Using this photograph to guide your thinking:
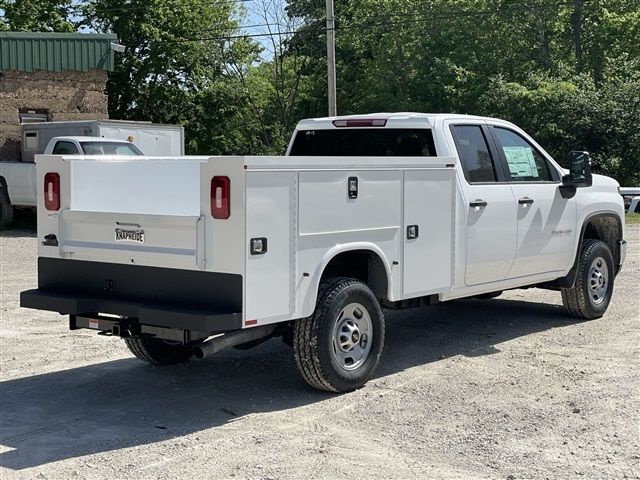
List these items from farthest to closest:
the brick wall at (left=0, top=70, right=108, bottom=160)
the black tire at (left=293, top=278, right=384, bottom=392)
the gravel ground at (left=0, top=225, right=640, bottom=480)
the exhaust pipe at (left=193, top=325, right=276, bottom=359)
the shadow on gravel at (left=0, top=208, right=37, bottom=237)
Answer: the brick wall at (left=0, top=70, right=108, bottom=160) < the shadow on gravel at (left=0, top=208, right=37, bottom=237) < the black tire at (left=293, top=278, right=384, bottom=392) < the exhaust pipe at (left=193, top=325, right=276, bottom=359) < the gravel ground at (left=0, top=225, right=640, bottom=480)

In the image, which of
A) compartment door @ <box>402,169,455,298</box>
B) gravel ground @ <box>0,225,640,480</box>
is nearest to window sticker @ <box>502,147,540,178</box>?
compartment door @ <box>402,169,455,298</box>

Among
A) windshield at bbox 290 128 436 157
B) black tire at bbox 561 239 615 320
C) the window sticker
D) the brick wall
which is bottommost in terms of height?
black tire at bbox 561 239 615 320

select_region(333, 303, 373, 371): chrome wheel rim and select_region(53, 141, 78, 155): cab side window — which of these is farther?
select_region(53, 141, 78, 155): cab side window

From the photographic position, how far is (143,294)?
6.67 m

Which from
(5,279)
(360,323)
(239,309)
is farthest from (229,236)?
(5,279)

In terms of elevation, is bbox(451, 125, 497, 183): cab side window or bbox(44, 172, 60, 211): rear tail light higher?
bbox(451, 125, 497, 183): cab side window

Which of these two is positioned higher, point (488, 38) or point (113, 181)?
point (488, 38)

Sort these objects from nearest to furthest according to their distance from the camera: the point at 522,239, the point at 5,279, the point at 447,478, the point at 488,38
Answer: the point at 447,478
the point at 522,239
the point at 5,279
the point at 488,38

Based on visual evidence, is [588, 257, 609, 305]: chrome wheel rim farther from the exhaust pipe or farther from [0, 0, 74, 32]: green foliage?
[0, 0, 74, 32]: green foliage

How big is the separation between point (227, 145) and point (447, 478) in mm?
39493

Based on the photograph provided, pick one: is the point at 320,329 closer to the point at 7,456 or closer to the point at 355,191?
the point at 355,191

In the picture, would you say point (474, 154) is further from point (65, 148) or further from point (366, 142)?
point (65, 148)

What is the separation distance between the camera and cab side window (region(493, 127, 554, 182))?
899 cm

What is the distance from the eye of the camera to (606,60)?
42469 millimetres
